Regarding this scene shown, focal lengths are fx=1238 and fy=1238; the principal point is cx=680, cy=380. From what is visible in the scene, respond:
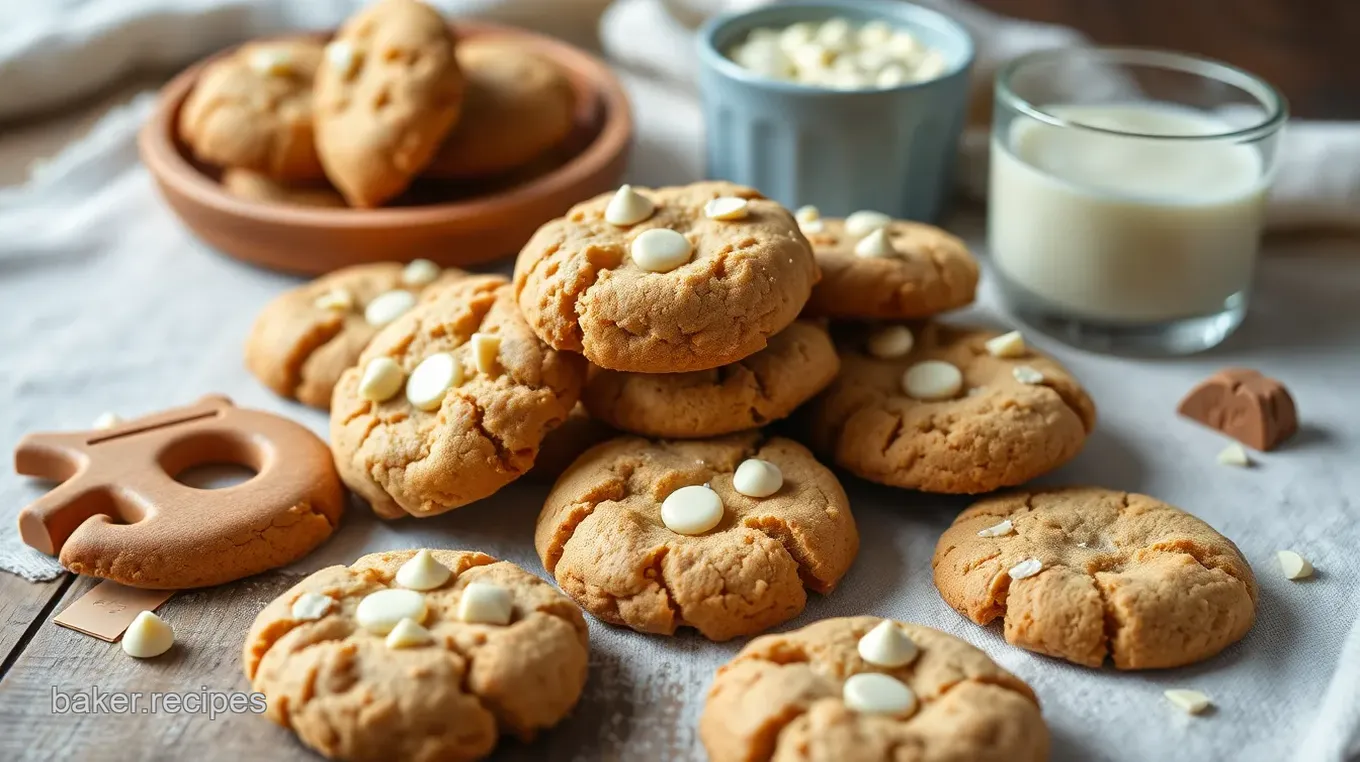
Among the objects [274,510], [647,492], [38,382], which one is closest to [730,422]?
[647,492]

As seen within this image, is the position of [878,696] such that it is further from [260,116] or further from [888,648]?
[260,116]

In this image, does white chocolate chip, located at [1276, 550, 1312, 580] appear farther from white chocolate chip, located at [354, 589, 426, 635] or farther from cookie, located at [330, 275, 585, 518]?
white chocolate chip, located at [354, 589, 426, 635]

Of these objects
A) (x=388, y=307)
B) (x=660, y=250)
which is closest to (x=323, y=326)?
(x=388, y=307)

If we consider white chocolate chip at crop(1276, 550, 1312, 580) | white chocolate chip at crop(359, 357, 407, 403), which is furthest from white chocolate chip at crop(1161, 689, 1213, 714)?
white chocolate chip at crop(359, 357, 407, 403)

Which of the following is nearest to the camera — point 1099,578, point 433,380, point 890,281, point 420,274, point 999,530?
point 1099,578

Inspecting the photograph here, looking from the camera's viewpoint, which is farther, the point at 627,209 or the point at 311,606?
the point at 627,209

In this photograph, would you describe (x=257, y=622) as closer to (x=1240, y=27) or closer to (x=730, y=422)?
(x=730, y=422)
